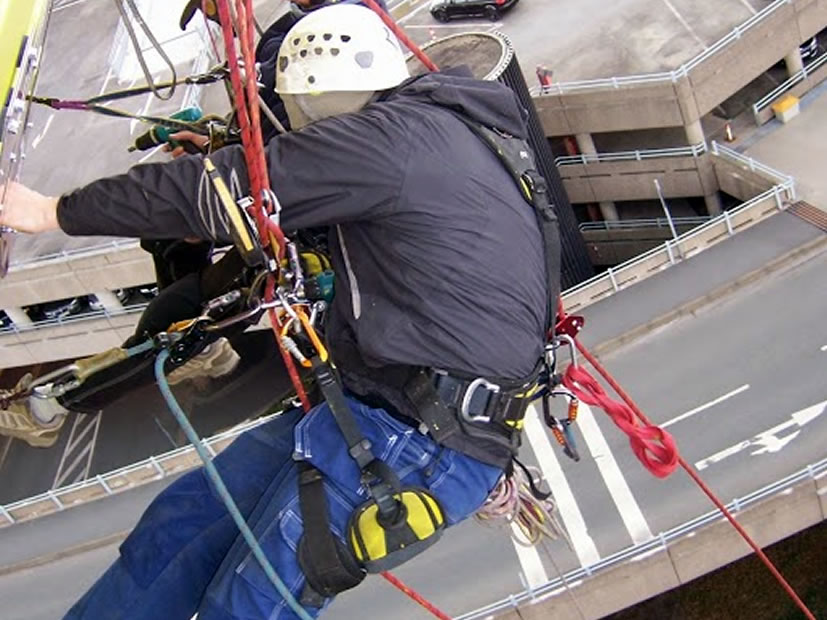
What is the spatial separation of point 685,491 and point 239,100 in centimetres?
961

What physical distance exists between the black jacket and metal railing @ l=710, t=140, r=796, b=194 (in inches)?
503

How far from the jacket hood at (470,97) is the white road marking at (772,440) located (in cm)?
875

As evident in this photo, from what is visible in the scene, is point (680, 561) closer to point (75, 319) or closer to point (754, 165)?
point (754, 165)

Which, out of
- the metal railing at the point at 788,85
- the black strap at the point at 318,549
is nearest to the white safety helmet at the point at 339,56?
the black strap at the point at 318,549

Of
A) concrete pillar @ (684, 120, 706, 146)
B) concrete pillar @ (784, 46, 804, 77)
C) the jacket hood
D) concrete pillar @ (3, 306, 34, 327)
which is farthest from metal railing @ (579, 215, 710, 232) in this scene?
the jacket hood

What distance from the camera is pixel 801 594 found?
18.0 metres

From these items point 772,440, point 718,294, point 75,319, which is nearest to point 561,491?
point 772,440

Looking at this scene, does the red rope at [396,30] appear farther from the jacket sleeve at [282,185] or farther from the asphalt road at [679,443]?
the asphalt road at [679,443]

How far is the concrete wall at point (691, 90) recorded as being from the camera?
60.0 ft

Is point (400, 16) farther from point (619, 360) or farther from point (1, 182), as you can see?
point (1, 182)

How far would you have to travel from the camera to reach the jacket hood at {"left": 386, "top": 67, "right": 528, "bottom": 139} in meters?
5.12

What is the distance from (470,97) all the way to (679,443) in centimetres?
929

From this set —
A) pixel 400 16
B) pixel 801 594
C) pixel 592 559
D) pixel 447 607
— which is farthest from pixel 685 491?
pixel 400 16

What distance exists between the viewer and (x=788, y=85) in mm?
20000
